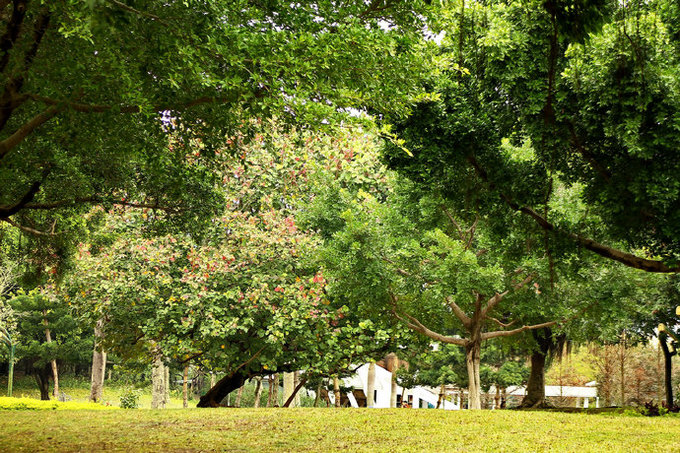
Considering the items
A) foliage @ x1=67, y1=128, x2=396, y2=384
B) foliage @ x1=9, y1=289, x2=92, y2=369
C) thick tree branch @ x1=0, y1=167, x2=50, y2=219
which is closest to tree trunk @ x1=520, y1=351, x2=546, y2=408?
foliage @ x1=67, y1=128, x2=396, y2=384

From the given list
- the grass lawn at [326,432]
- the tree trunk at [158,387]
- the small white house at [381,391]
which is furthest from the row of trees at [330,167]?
the small white house at [381,391]

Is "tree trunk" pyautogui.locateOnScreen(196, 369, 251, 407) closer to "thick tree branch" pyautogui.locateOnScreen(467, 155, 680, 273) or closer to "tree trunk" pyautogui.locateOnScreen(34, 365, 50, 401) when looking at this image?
"thick tree branch" pyautogui.locateOnScreen(467, 155, 680, 273)

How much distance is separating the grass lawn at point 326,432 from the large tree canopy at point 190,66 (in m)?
4.10

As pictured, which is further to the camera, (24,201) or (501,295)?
(501,295)

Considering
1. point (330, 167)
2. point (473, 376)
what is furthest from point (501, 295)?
point (330, 167)

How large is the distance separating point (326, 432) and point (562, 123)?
657 cm

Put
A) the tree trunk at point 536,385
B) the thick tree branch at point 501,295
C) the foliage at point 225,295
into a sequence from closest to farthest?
1. the foliage at point 225,295
2. the thick tree branch at point 501,295
3. the tree trunk at point 536,385

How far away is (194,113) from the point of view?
7859mm

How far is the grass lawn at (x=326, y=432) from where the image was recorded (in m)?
8.01

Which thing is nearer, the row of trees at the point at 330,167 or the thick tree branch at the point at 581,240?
the row of trees at the point at 330,167

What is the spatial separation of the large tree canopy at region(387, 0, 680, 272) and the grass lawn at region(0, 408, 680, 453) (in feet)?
10.4

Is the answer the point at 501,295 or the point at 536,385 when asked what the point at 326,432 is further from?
the point at 536,385

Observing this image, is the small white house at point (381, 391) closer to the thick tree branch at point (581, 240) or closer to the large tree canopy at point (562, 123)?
the thick tree branch at point (581, 240)

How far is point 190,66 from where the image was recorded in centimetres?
560
